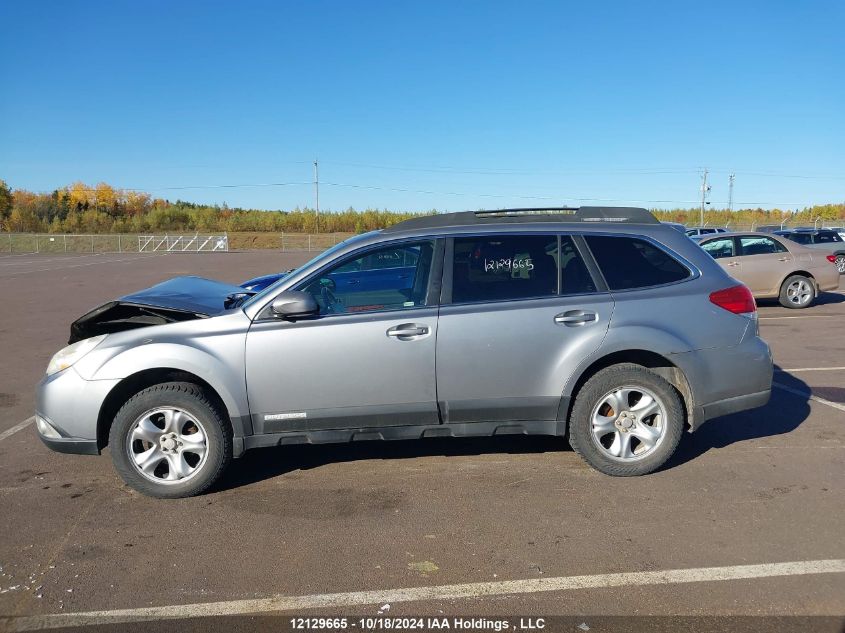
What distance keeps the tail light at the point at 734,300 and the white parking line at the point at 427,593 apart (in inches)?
73.2

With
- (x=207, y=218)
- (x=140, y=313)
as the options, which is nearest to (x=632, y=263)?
(x=140, y=313)

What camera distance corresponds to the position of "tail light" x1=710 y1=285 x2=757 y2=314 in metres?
4.83

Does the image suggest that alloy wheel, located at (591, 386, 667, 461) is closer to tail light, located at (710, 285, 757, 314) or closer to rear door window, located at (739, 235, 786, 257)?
tail light, located at (710, 285, 757, 314)

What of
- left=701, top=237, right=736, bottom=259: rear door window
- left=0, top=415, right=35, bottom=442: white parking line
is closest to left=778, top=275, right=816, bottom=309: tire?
left=701, top=237, right=736, bottom=259: rear door window

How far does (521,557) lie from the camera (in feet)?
12.2

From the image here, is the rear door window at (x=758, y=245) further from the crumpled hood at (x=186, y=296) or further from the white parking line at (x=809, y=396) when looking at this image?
the crumpled hood at (x=186, y=296)

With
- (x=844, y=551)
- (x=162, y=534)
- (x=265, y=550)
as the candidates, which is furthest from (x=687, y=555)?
(x=162, y=534)

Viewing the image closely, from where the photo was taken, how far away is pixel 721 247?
14180mm

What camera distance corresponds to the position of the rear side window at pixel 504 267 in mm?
4746

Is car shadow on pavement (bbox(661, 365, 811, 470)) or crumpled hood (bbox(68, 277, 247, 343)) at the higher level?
crumpled hood (bbox(68, 277, 247, 343))

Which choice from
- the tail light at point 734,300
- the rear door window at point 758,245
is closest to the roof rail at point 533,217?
the tail light at point 734,300

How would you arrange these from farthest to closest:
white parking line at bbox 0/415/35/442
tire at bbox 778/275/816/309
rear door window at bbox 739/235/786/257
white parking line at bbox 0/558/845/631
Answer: rear door window at bbox 739/235/786/257 < tire at bbox 778/275/816/309 < white parking line at bbox 0/415/35/442 < white parking line at bbox 0/558/845/631

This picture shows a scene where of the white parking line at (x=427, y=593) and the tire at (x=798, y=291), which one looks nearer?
the white parking line at (x=427, y=593)

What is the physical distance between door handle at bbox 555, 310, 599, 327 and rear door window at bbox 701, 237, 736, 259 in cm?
1063
